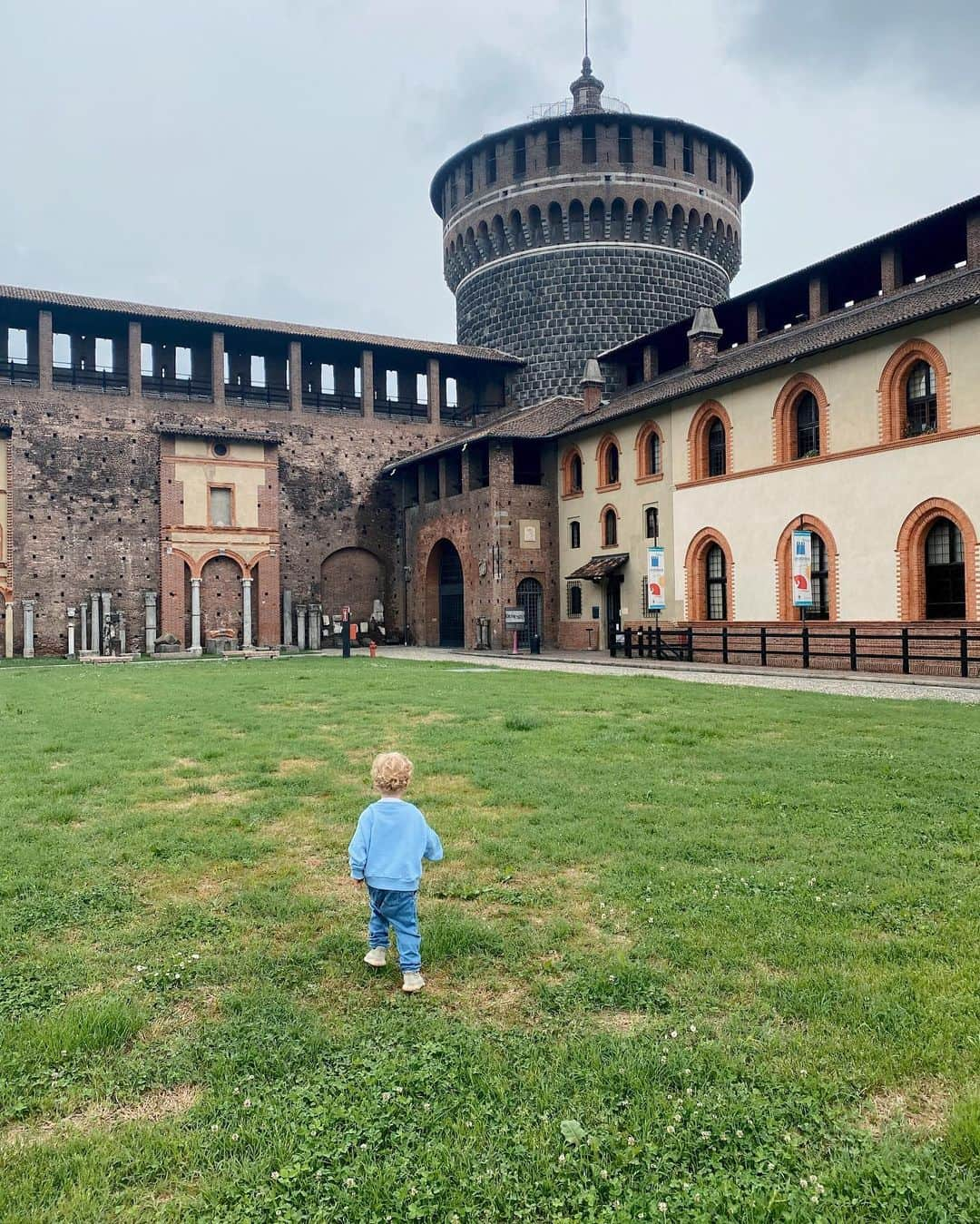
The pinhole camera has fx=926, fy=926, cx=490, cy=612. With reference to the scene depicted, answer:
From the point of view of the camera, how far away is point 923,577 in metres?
22.6

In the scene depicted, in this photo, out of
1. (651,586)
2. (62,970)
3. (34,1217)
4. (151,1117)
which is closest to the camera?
(34,1217)

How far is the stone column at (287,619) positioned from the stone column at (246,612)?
5.27 feet

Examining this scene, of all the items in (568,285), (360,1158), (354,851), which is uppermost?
(568,285)

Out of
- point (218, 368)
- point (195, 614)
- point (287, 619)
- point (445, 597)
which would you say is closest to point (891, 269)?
point (445, 597)

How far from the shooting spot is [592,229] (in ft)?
137

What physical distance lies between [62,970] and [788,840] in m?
4.48

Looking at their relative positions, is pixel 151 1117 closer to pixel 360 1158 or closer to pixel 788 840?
pixel 360 1158

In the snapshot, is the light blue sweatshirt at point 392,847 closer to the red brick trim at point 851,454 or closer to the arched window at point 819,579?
the red brick trim at point 851,454

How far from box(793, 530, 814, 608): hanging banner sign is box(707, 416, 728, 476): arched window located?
189 inches

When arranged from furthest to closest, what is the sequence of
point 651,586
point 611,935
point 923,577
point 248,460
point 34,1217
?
point 248,460 < point 651,586 < point 923,577 < point 611,935 < point 34,1217

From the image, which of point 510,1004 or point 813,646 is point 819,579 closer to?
point 813,646

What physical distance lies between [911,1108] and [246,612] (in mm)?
37295

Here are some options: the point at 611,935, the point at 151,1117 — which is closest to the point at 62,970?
the point at 151,1117

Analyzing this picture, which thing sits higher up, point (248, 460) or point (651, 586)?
point (248, 460)
